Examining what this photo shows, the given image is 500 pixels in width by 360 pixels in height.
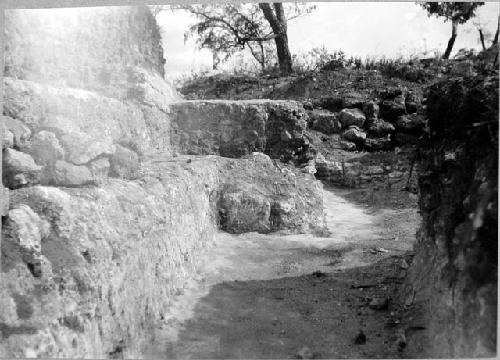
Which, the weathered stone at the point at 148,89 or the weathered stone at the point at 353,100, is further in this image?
the weathered stone at the point at 353,100

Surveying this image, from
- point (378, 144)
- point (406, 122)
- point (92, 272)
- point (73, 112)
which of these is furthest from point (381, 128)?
point (92, 272)

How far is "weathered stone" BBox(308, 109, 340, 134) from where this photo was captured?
10.8m

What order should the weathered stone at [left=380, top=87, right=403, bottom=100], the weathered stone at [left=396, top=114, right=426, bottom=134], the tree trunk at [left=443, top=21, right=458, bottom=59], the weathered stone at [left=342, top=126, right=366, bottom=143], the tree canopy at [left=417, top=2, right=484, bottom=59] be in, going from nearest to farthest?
the tree canopy at [left=417, top=2, right=484, bottom=59] < the tree trunk at [left=443, top=21, right=458, bottom=59] < the weathered stone at [left=396, top=114, right=426, bottom=134] < the weathered stone at [left=342, top=126, right=366, bottom=143] < the weathered stone at [left=380, top=87, right=403, bottom=100]

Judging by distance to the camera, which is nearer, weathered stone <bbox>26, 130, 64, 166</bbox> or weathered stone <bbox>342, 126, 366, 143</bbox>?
weathered stone <bbox>26, 130, 64, 166</bbox>

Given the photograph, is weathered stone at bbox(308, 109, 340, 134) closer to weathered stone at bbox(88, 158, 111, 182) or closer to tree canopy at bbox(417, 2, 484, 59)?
tree canopy at bbox(417, 2, 484, 59)

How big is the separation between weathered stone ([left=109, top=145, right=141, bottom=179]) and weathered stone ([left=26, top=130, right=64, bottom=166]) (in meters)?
0.58

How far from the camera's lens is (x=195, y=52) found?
5.31 m

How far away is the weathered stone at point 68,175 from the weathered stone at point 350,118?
7749mm

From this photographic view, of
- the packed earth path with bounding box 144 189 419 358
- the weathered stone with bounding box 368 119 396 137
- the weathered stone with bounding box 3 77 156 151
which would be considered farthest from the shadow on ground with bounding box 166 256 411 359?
the weathered stone with bounding box 368 119 396 137

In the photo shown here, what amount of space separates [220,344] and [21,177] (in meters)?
1.65

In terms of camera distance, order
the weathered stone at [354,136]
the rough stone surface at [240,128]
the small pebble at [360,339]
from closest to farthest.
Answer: the small pebble at [360,339] → the rough stone surface at [240,128] → the weathered stone at [354,136]

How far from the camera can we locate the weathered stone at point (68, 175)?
141 inches

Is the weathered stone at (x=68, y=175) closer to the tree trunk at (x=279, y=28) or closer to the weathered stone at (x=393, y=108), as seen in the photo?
the tree trunk at (x=279, y=28)

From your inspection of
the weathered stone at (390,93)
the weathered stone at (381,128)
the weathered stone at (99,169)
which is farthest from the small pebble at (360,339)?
the weathered stone at (390,93)
